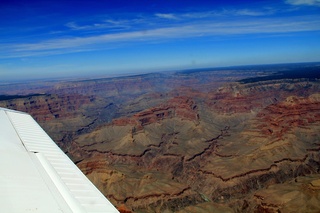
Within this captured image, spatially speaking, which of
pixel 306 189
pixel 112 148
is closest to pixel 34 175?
pixel 306 189

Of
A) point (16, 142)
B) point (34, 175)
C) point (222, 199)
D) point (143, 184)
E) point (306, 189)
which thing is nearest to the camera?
point (34, 175)

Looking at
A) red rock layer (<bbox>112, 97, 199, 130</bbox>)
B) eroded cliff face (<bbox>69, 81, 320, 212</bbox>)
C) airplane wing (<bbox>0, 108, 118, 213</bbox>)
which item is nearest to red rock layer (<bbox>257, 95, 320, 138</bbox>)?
eroded cliff face (<bbox>69, 81, 320, 212</bbox>)

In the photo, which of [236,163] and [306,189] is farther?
[236,163]

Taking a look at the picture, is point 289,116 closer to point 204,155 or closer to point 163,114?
point 204,155

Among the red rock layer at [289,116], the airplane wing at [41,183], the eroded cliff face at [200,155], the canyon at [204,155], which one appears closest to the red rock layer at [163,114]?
the eroded cliff face at [200,155]

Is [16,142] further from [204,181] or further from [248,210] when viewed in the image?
[204,181]

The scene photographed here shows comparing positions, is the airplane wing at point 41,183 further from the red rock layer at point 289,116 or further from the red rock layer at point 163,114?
the red rock layer at point 163,114

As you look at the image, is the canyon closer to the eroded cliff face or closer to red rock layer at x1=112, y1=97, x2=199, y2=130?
the eroded cliff face

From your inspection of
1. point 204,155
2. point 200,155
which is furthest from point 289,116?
point 200,155
